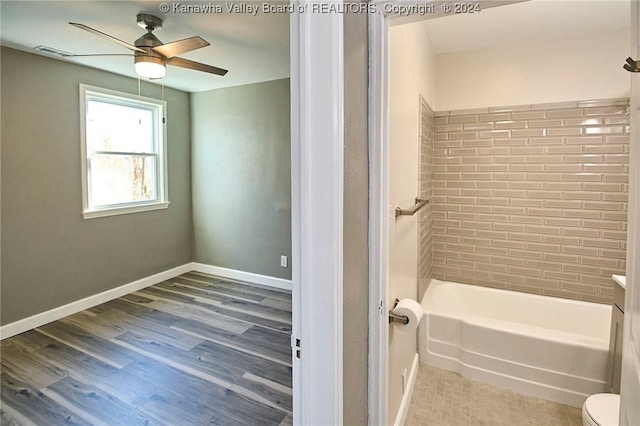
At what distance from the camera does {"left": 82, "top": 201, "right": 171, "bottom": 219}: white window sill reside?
324 centimetres

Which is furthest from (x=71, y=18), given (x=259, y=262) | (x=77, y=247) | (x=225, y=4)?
(x=259, y=262)

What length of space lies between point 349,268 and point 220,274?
351 cm

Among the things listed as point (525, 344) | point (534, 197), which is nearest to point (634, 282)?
point (525, 344)

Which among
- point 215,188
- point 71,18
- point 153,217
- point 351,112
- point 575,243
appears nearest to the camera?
point 351,112

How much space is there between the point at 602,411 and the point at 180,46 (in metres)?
2.85

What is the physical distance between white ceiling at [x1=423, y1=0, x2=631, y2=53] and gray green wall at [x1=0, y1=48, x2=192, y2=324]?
304 centimetres

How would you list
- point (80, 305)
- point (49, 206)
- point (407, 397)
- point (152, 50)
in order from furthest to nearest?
point (80, 305)
point (49, 206)
point (152, 50)
point (407, 397)

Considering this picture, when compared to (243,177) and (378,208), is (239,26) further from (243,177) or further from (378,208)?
(243,177)

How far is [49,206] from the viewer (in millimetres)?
2918

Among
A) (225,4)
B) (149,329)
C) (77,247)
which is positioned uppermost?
(225,4)

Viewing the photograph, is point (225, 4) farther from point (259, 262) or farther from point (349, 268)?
point (259, 262)

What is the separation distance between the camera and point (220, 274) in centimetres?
424

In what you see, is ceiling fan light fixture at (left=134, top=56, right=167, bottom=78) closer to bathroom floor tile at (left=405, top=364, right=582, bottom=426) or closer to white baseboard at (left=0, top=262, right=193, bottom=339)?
white baseboard at (left=0, top=262, right=193, bottom=339)

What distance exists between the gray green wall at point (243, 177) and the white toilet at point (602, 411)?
2771mm
